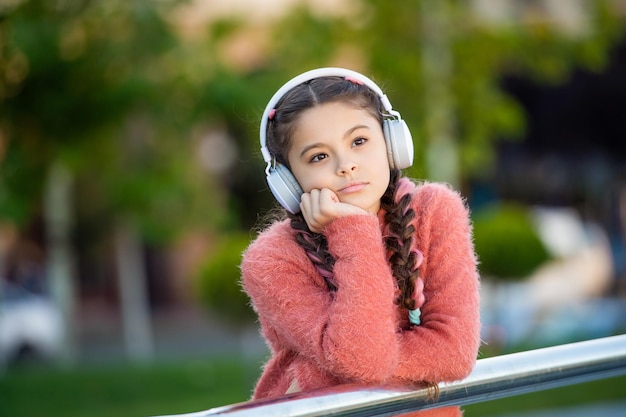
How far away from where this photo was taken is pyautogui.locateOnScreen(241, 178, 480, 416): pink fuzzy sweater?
5.81ft

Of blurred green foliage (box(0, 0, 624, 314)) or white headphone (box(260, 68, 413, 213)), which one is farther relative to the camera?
blurred green foliage (box(0, 0, 624, 314))

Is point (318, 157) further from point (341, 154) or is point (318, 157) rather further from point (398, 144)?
point (398, 144)

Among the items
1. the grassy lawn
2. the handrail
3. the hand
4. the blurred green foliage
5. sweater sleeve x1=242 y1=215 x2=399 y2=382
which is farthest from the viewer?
the blurred green foliage

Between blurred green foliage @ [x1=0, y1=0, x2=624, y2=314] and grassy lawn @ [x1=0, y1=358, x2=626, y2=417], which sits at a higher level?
blurred green foliage @ [x1=0, y1=0, x2=624, y2=314]

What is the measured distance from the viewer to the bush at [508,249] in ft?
31.9

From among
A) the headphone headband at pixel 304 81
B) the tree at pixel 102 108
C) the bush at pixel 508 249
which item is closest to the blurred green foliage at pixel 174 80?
the tree at pixel 102 108

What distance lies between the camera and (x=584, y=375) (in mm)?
1961

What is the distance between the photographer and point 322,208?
1.89 m

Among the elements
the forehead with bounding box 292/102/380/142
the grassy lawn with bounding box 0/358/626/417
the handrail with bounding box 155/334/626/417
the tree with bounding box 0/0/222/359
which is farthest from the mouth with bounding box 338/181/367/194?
the tree with bounding box 0/0/222/359

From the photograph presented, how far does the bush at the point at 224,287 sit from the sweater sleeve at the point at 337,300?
673 cm

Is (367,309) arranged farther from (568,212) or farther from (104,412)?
(568,212)

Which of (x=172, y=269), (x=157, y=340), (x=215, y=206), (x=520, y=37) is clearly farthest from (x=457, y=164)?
(x=172, y=269)

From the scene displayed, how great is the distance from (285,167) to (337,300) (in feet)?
1.04

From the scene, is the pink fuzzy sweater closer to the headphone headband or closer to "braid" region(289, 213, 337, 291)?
"braid" region(289, 213, 337, 291)
